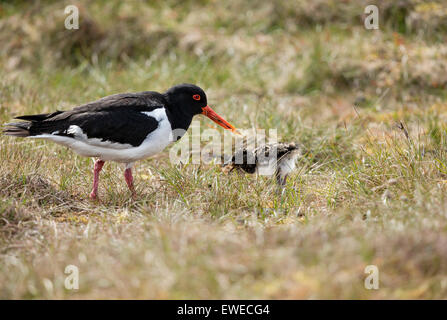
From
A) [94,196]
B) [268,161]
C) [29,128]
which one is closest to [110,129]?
[94,196]

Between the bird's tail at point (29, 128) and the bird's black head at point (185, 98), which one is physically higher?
the bird's black head at point (185, 98)

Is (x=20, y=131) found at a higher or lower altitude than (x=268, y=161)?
higher

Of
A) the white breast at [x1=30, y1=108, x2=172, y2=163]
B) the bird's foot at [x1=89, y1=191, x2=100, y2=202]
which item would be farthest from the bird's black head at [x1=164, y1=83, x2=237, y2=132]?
the bird's foot at [x1=89, y1=191, x2=100, y2=202]

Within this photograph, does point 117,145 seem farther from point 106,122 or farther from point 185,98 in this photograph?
point 185,98

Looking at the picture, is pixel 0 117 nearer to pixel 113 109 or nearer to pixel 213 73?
pixel 113 109

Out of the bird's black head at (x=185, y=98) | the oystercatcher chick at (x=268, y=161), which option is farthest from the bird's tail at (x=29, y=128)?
the oystercatcher chick at (x=268, y=161)

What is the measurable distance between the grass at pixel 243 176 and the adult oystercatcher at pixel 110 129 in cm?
34

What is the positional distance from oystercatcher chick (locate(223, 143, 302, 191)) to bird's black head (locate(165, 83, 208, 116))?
2.10 feet

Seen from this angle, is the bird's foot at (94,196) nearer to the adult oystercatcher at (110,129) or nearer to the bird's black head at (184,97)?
the adult oystercatcher at (110,129)

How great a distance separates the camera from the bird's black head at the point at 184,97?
5004 millimetres

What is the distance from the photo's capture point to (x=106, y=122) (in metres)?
4.54

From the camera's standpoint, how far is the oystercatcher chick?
4930 millimetres

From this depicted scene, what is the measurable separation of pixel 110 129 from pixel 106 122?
0.24 ft

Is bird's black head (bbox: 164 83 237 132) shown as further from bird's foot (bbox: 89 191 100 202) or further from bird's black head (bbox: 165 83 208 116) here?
bird's foot (bbox: 89 191 100 202)
